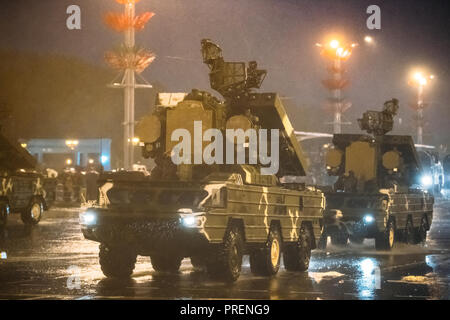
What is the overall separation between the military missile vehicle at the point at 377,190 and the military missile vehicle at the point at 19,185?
969 cm

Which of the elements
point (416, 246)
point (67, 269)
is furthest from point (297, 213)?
point (416, 246)

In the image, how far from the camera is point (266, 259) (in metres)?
15.8

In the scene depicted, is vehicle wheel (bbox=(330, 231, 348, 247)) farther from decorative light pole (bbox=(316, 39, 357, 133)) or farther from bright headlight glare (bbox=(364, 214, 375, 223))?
decorative light pole (bbox=(316, 39, 357, 133))

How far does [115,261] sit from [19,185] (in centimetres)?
1567

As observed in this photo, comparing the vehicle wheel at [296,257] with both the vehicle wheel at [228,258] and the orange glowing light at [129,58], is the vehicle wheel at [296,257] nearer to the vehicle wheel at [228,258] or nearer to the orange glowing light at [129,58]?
the vehicle wheel at [228,258]

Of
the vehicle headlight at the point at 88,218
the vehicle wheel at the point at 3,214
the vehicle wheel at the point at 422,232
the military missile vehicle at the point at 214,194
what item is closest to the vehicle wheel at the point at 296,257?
the military missile vehicle at the point at 214,194

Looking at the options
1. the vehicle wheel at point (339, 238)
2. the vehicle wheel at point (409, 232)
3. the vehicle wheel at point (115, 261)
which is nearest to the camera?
the vehicle wheel at point (115, 261)

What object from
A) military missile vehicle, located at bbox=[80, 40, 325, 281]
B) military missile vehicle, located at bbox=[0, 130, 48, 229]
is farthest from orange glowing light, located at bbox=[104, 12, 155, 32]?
military missile vehicle, located at bbox=[80, 40, 325, 281]

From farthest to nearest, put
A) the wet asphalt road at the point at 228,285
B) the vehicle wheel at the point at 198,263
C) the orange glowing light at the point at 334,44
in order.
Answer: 1. the orange glowing light at the point at 334,44
2. the vehicle wheel at the point at 198,263
3. the wet asphalt road at the point at 228,285

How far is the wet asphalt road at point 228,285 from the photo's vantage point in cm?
1302

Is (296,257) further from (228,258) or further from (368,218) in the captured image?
(368,218)

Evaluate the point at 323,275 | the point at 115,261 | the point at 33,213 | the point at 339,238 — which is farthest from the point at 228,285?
the point at 33,213

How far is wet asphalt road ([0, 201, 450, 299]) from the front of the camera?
13.0 metres

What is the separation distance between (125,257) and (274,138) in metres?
3.76
